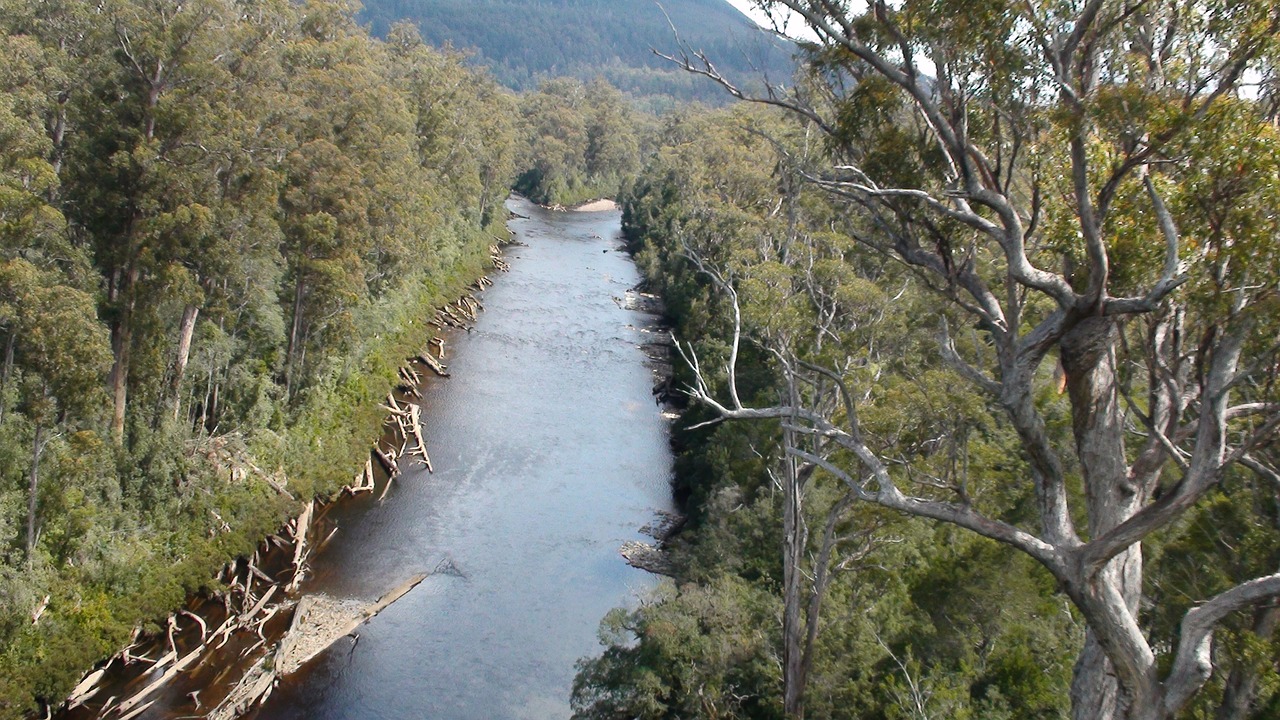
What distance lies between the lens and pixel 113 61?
17172 mm

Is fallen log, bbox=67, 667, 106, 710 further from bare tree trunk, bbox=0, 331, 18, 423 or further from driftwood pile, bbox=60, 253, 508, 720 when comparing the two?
bare tree trunk, bbox=0, 331, 18, 423

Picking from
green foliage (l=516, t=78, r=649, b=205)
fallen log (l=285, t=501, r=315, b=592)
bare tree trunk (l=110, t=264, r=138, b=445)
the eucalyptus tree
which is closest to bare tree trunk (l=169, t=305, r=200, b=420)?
bare tree trunk (l=110, t=264, r=138, b=445)

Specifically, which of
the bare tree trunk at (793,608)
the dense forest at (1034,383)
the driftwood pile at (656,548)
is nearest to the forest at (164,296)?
the driftwood pile at (656,548)

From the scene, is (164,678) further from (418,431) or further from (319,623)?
(418,431)

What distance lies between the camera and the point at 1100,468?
6.52 metres

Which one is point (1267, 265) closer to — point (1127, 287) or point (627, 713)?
point (1127, 287)

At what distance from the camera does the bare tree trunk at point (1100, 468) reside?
250 inches

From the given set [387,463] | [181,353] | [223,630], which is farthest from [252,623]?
[387,463]

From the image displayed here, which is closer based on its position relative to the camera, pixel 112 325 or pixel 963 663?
pixel 963 663

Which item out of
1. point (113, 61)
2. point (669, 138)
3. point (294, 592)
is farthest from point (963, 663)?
point (669, 138)

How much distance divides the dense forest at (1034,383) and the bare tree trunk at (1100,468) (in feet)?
0.06

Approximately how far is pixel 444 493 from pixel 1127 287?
66.8 ft

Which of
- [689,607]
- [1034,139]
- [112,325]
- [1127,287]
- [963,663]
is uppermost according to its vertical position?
[1034,139]

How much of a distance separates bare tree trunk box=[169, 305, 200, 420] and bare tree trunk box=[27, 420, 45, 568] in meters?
4.16
